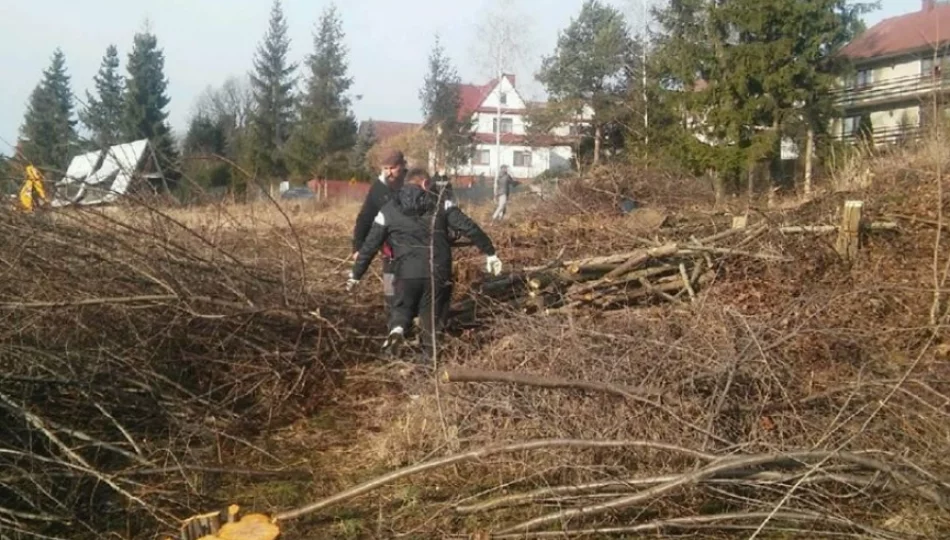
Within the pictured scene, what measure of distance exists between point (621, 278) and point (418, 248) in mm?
2042

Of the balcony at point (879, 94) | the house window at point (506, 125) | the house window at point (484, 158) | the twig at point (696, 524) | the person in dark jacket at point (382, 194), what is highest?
the house window at point (506, 125)

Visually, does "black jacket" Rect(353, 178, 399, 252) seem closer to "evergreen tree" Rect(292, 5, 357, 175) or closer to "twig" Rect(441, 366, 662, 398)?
"twig" Rect(441, 366, 662, 398)

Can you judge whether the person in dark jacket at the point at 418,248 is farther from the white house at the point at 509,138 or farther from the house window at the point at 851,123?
the white house at the point at 509,138

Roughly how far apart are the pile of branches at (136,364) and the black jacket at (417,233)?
0.61m

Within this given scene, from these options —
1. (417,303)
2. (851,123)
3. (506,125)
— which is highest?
(506,125)

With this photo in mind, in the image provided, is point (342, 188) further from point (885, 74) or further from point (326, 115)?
point (885, 74)

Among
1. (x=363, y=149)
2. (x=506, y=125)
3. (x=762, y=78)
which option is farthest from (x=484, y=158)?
(x=762, y=78)

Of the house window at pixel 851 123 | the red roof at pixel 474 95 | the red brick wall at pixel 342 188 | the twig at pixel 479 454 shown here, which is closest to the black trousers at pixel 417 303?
the twig at pixel 479 454

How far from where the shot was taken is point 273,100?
4012 cm

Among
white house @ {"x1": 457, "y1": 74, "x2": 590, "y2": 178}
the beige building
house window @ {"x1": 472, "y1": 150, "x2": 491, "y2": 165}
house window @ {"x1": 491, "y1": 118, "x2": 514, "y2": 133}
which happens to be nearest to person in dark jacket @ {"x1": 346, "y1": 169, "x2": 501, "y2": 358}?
the beige building

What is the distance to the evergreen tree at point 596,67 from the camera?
3337 cm

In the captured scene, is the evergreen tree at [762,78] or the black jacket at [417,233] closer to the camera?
the black jacket at [417,233]

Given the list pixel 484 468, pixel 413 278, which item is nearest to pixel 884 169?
pixel 413 278

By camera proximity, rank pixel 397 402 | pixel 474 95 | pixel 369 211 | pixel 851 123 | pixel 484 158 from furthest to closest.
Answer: pixel 474 95 < pixel 484 158 < pixel 851 123 < pixel 369 211 < pixel 397 402
